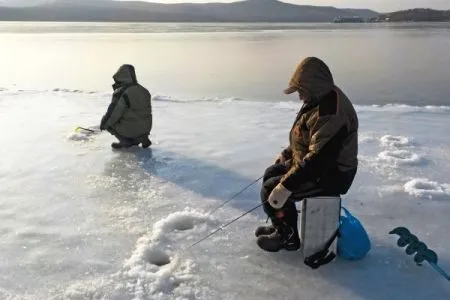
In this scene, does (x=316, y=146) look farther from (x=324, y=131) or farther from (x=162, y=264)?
(x=162, y=264)

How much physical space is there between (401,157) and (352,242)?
2745mm

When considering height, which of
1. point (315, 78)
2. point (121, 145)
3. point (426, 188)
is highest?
point (315, 78)

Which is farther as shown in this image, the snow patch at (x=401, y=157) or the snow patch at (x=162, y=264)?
the snow patch at (x=401, y=157)

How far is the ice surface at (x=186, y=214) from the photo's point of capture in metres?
3.08

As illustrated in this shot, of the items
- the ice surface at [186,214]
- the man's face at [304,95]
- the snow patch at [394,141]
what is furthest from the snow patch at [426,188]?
the man's face at [304,95]

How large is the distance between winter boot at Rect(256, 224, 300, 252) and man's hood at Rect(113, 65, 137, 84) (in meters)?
3.16

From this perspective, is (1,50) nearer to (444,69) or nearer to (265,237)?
(444,69)

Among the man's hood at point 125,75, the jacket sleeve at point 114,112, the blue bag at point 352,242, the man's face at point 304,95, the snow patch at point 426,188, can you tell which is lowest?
the snow patch at point 426,188

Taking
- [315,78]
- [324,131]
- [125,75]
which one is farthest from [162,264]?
[125,75]

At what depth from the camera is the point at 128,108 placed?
6.05 meters

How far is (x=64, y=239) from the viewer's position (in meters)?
3.72

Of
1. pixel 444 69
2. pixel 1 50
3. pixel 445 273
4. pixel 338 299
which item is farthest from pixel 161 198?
pixel 1 50

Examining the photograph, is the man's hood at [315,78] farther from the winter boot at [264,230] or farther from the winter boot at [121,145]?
the winter boot at [121,145]

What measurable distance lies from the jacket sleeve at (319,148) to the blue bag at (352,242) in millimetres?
500
